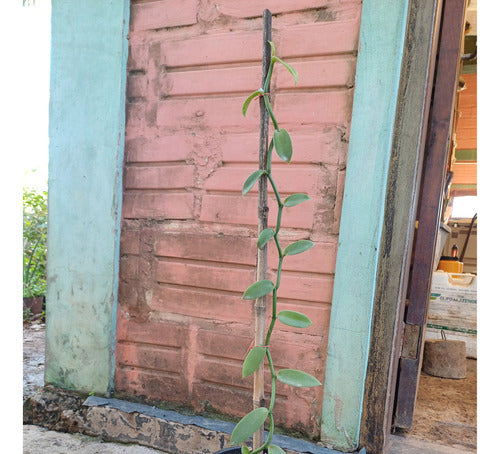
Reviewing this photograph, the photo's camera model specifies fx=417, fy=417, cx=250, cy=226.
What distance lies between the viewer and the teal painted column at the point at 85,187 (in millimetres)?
1622

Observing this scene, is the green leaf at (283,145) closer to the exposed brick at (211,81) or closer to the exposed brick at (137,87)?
the exposed brick at (211,81)

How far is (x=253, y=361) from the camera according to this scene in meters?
0.74

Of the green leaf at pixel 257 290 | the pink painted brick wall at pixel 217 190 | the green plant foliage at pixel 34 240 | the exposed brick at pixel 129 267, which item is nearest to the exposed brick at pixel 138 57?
the pink painted brick wall at pixel 217 190

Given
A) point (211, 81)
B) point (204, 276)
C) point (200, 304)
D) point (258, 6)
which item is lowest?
point (200, 304)

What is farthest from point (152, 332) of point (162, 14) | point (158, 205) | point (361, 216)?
point (162, 14)

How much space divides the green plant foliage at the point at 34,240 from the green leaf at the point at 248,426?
3474mm

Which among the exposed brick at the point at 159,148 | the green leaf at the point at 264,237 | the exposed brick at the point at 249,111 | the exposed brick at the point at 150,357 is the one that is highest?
the exposed brick at the point at 249,111

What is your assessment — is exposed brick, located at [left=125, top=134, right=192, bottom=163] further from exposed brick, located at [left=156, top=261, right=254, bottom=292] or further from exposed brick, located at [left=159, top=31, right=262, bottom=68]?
exposed brick, located at [left=156, top=261, right=254, bottom=292]

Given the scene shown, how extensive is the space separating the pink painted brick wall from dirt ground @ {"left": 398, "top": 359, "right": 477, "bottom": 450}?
790mm

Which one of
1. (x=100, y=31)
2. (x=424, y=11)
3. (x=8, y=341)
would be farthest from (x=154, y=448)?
(x=424, y=11)

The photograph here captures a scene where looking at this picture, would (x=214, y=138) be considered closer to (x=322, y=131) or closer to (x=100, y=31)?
(x=322, y=131)

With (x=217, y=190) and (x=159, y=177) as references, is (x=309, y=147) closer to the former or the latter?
(x=217, y=190)

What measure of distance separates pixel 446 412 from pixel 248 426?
183 centimetres

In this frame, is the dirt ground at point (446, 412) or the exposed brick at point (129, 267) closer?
the exposed brick at point (129, 267)
